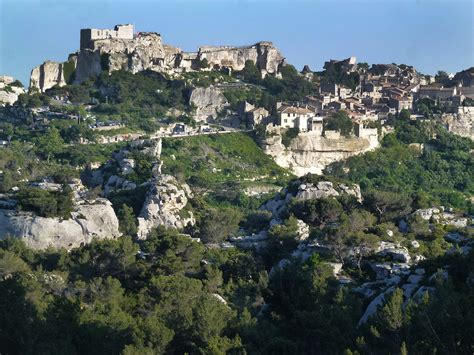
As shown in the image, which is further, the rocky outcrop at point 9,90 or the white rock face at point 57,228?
the rocky outcrop at point 9,90

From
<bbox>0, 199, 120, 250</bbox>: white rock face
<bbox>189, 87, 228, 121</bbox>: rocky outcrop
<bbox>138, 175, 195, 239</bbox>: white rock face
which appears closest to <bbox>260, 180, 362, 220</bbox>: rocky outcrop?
<bbox>138, 175, 195, 239</bbox>: white rock face

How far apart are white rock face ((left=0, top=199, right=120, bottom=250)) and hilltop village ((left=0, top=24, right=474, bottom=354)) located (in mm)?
56

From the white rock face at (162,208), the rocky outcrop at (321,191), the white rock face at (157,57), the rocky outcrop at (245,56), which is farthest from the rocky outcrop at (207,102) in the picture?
the white rock face at (162,208)

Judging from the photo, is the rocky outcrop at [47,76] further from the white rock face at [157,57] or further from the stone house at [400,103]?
the stone house at [400,103]

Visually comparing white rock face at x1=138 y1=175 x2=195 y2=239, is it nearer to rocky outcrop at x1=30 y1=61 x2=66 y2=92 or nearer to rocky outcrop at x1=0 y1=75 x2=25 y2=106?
rocky outcrop at x1=0 y1=75 x2=25 y2=106

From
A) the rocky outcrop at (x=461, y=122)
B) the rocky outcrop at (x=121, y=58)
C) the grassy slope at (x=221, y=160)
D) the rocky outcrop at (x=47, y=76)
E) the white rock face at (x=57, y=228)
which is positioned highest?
the rocky outcrop at (x=121, y=58)

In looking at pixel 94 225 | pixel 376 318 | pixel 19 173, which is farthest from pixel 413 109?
pixel 376 318

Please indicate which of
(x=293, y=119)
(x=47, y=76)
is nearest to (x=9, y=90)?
(x=47, y=76)

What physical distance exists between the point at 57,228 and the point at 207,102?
3408 cm

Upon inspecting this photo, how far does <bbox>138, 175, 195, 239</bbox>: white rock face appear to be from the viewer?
136ft

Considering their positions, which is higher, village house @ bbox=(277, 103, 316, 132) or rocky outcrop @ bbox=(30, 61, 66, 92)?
rocky outcrop @ bbox=(30, 61, 66, 92)

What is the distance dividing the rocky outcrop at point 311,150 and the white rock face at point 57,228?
27076 mm

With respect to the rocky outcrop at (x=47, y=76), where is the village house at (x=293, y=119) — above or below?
below

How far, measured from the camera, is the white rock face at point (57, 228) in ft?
120
